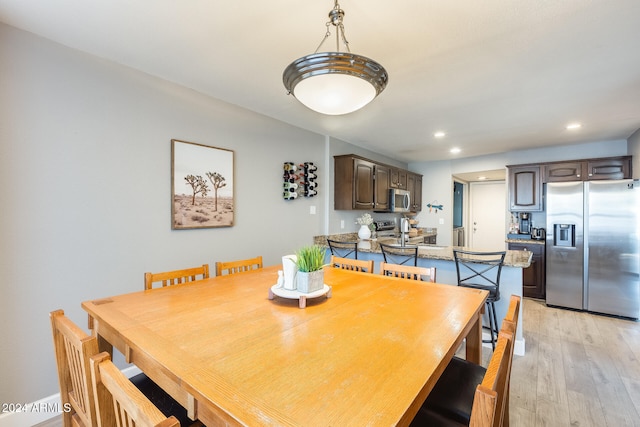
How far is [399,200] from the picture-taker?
515 centimetres

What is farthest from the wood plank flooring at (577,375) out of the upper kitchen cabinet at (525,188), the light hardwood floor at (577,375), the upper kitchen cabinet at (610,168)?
the upper kitchen cabinet at (610,168)

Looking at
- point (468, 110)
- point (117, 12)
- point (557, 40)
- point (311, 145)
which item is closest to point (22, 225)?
point (117, 12)

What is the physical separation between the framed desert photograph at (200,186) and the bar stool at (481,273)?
87.5 inches

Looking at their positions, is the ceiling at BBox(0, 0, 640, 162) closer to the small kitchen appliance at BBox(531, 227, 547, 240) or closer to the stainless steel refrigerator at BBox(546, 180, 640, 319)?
the stainless steel refrigerator at BBox(546, 180, 640, 319)

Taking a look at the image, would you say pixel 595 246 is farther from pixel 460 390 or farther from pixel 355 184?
pixel 460 390

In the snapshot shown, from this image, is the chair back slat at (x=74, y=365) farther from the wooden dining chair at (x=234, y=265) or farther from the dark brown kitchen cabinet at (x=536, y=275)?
the dark brown kitchen cabinet at (x=536, y=275)

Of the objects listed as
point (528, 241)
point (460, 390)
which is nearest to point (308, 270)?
point (460, 390)

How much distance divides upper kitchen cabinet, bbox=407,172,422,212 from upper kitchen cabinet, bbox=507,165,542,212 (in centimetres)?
157

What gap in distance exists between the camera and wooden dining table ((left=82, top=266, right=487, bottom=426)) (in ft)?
2.35

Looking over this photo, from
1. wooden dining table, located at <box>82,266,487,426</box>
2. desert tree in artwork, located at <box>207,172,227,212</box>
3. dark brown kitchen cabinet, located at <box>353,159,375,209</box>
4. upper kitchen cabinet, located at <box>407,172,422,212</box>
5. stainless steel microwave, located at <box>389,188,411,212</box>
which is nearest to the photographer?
wooden dining table, located at <box>82,266,487,426</box>

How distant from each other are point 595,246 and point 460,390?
3.83 metres

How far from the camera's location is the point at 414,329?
116 centimetres

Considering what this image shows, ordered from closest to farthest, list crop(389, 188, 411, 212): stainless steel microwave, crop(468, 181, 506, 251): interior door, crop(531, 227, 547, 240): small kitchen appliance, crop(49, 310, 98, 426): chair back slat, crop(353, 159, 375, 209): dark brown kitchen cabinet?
1. crop(49, 310, 98, 426): chair back slat
2. crop(353, 159, 375, 209): dark brown kitchen cabinet
3. crop(531, 227, 547, 240): small kitchen appliance
4. crop(389, 188, 411, 212): stainless steel microwave
5. crop(468, 181, 506, 251): interior door

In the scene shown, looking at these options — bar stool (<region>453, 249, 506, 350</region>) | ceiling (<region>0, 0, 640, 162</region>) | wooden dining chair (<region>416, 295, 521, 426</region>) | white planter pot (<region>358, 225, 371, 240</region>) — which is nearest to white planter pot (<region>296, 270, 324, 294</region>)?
wooden dining chair (<region>416, 295, 521, 426</region>)
